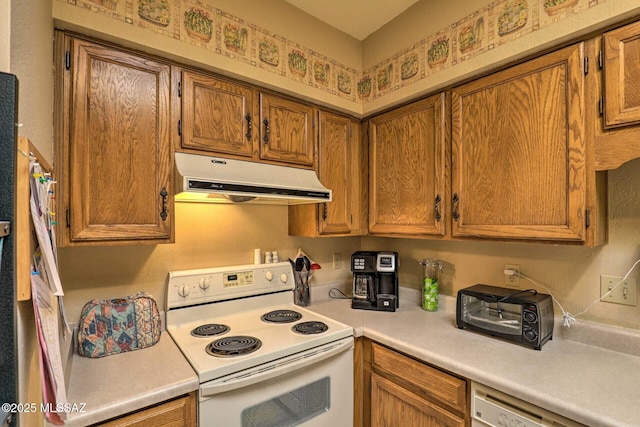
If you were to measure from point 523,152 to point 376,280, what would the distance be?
1074mm

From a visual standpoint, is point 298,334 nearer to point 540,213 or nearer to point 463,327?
point 463,327

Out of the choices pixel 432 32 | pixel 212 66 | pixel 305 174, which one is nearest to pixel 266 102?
pixel 212 66

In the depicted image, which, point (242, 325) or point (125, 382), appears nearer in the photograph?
point (125, 382)

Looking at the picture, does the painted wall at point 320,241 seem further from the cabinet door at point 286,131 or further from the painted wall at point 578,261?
the cabinet door at point 286,131

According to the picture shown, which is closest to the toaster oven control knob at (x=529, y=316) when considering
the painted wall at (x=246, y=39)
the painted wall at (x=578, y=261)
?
the painted wall at (x=578, y=261)

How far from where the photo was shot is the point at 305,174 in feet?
5.91

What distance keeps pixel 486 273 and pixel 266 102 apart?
5.21 feet

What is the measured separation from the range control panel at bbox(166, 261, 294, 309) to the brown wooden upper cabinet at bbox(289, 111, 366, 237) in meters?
0.32

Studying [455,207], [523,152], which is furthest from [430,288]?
[523,152]

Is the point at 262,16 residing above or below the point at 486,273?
above

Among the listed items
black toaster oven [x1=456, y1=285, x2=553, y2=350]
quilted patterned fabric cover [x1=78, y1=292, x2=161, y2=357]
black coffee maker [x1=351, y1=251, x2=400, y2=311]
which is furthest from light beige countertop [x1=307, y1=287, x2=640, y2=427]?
quilted patterned fabric cover [x1=78, y1=292, x2=161, y2=357]

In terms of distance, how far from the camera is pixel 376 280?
196 centimetres

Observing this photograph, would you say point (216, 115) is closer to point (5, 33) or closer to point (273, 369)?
point (5, 33)

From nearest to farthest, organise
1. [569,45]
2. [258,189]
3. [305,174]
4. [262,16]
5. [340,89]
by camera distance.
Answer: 1. [569,45]
2. [258,189]
3. [262,16]
4. [305,174]
5. [340,89]
